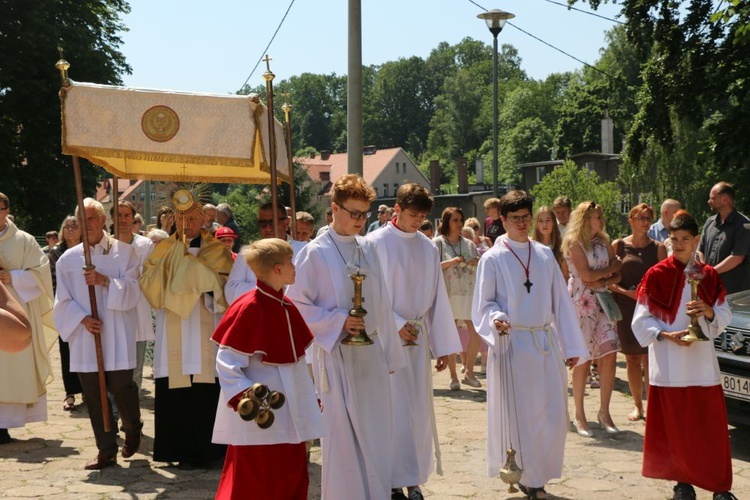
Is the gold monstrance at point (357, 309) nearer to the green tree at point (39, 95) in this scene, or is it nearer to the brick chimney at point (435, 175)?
the green tree at point (39, 95)

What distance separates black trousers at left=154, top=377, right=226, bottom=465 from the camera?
8.14 m

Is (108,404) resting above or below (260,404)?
below

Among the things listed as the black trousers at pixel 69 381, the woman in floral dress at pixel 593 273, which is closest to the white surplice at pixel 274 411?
the woman in floral dress at pixel 593 273

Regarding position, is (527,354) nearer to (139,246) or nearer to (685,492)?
(685,492)

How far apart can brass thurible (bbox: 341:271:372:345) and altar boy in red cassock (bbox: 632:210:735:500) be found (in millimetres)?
2039

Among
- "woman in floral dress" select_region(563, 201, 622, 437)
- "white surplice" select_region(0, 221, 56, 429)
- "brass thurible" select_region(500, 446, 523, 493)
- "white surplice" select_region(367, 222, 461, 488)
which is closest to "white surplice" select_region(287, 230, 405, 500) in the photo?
"white surplice" select_region(367, 222, 461, 488)

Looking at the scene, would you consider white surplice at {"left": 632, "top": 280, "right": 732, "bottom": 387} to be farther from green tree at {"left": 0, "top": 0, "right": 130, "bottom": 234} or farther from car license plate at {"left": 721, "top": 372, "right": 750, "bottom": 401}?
green tree at {"left": 0, "top": 0, "right": 130, "bottom": 234}

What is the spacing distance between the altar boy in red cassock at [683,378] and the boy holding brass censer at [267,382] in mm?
2546

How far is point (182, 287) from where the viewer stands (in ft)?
26.7

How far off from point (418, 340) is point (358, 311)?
122cm

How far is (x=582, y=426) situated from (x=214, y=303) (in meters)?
3.44

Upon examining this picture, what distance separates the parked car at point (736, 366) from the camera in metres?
8.09

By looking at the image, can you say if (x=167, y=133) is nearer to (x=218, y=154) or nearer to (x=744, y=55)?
(x=218, y=154)

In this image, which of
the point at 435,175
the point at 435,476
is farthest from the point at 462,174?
the point at 435,476
